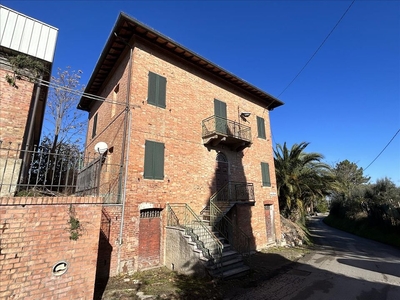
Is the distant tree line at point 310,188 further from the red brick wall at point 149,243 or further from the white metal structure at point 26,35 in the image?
the white metal structure at point 26,35

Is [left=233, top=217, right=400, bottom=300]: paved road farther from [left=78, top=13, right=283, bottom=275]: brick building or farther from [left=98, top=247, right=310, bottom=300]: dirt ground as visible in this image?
[left=78, top=13, right=283, bottom=275]: brick building

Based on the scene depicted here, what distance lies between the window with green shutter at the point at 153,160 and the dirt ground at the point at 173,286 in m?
3.67

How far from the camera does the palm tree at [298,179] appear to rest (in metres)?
17.2

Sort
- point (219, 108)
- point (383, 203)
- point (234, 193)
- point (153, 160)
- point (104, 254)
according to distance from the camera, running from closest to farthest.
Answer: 1. point (104, 254)
2. point (153, 160)
3. point (234, 193)
4. point (219, 108)
5. point (383, 203)

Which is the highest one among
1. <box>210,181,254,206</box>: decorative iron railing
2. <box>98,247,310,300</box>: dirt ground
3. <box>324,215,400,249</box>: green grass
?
<box>210,181,254,206</box>: decorative iron railing

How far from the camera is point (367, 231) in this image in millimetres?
20328

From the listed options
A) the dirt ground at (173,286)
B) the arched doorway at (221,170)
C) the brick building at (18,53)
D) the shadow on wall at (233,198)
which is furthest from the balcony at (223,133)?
the brick building at (18,53)

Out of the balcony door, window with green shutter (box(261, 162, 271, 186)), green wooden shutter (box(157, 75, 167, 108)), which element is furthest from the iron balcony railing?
window with green shutter (box(261, 162, 271, 186))

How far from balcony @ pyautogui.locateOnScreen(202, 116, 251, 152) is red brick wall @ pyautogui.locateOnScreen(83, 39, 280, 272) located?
1.19 feet

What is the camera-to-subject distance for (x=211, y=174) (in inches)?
428

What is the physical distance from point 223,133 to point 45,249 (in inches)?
333

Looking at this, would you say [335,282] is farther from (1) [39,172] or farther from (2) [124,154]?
(1) [39,172]

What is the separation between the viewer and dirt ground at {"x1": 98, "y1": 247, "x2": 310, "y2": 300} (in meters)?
5.80

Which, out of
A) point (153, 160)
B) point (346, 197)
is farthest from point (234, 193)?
point (346, 197)
